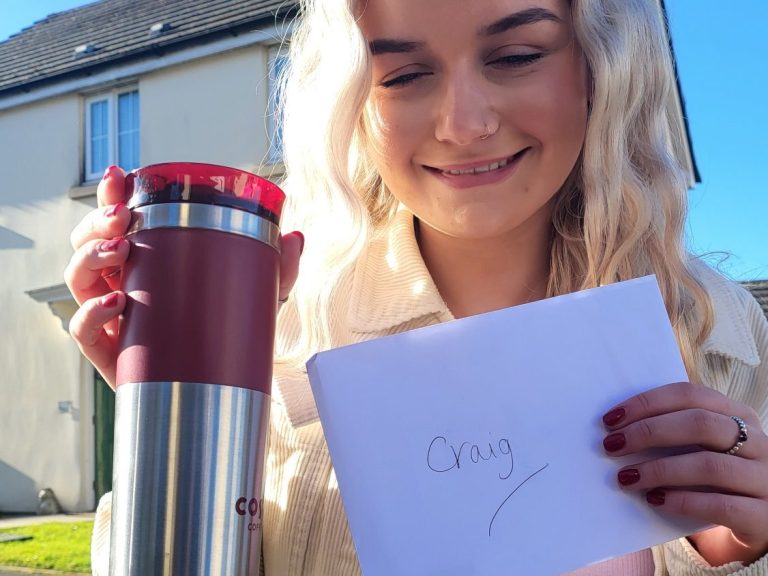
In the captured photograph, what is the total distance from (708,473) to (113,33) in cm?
1015

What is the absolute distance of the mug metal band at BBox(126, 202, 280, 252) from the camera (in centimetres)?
87

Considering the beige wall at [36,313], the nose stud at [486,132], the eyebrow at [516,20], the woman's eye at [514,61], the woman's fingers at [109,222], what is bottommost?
the woman's fingers at [109,222]

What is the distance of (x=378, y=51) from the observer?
4.23 ft

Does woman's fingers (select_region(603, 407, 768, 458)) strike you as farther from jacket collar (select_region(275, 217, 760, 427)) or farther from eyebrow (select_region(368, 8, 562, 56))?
eyebrow (select_region(368, 8, 562, 56))

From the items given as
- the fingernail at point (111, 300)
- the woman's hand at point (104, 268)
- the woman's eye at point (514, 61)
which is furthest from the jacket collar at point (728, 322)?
the fingernail at point (111, 300)

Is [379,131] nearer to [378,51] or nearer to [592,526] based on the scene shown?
[378,51]

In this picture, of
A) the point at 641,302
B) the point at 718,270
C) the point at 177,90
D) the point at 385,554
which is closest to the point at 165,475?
the point at 385,554

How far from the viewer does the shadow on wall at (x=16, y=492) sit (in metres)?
8.87

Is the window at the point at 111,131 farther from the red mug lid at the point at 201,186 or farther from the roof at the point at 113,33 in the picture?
the red mug lid at the point at 201,186

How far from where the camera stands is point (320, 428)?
4.29 feet

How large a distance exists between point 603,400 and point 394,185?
21.7 inches

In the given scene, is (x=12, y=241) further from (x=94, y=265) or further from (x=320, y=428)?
(x=94, y=265)

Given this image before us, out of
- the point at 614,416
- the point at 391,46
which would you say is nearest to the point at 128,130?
the point at 391,46

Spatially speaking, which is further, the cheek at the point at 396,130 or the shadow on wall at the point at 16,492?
the shadow on wall at the point at 16,492
